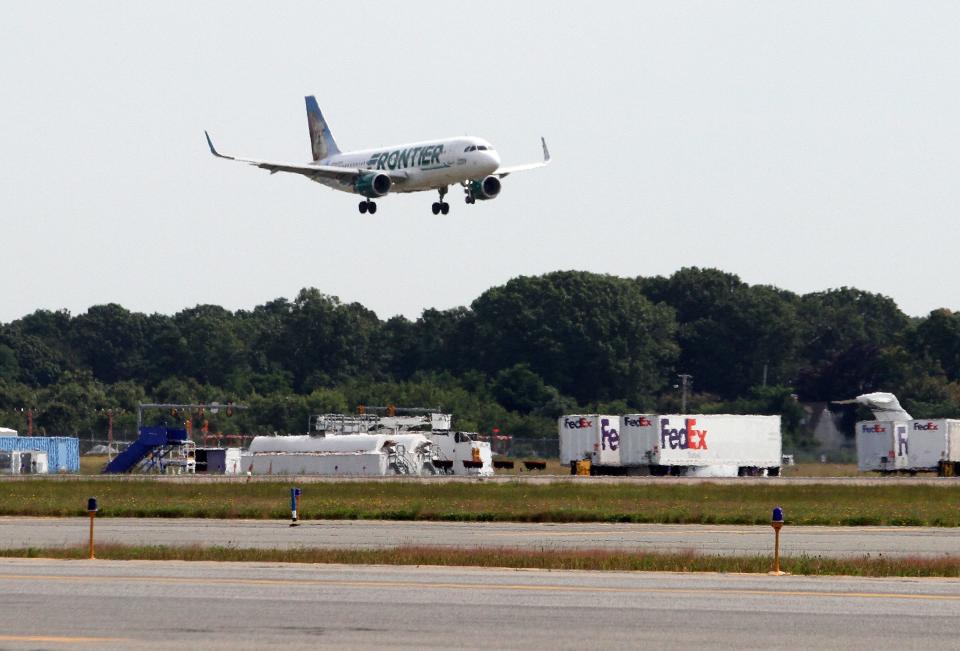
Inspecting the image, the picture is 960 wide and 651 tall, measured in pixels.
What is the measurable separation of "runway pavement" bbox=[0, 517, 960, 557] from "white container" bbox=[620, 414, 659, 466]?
34.5 m

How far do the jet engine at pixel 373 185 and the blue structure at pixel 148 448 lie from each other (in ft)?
68.2

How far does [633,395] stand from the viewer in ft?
500

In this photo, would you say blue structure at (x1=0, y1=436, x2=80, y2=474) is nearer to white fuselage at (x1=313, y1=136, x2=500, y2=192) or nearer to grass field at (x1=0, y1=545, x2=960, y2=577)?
white fuselage at (x1=313, y1=136, x2=500, y2=192)

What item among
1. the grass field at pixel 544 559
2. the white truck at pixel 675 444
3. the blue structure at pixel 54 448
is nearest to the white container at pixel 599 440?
the white truck at pixel 675 444

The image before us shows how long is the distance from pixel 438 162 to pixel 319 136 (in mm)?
17579

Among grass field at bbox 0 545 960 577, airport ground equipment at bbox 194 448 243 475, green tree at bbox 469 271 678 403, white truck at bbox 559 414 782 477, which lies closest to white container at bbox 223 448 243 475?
airport ground equipment at bbox 194 448 243 475

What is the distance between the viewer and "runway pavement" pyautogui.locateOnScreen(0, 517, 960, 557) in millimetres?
33375

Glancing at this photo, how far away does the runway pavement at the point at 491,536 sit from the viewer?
109 feet

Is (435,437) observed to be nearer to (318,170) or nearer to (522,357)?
(318,170)

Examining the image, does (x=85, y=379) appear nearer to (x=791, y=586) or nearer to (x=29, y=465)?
(x=29, y=465)

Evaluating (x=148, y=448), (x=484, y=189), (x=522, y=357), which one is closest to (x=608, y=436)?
(x=484, y=189)

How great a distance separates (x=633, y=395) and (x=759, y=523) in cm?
10986

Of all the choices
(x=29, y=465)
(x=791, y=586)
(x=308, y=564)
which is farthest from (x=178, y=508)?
(x=29, y=465)

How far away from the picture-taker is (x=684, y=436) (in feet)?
255
